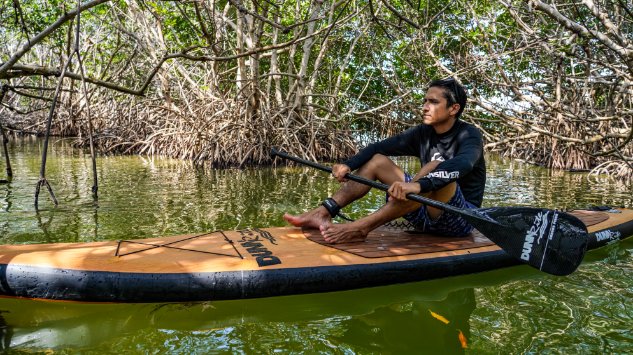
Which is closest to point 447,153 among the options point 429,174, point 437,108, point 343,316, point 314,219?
point 437,108

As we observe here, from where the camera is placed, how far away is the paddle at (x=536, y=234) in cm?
286

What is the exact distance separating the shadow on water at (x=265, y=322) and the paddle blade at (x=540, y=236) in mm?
386

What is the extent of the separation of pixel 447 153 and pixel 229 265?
155 cm

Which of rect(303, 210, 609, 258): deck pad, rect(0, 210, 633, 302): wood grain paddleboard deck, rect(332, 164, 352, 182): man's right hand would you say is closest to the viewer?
rect(0, 210, 633, 302): wood grain paddleboard deck

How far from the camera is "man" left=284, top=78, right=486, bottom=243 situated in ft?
9.85

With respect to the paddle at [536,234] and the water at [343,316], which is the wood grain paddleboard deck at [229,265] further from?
the paddle at [536,234]

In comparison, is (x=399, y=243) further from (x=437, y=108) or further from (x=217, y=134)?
(x=217, y=134)

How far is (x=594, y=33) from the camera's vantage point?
13.1 feet

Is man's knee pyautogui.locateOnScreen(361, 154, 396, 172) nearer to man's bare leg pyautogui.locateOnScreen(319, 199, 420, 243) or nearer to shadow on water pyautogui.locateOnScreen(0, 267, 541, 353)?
man's bare leg pyautogui.locateOnScreen(319, 199, 420, 243)

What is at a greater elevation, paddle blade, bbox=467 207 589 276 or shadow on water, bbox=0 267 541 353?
paddle blade, bbox=467 207 589 276

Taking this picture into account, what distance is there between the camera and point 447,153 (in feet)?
10.9

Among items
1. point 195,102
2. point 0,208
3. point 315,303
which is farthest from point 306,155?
point 315,303

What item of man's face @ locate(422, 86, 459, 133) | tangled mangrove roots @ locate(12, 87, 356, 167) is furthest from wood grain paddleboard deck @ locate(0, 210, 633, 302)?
tangled mangrove roots @ locate(12, 87, 356, 167)

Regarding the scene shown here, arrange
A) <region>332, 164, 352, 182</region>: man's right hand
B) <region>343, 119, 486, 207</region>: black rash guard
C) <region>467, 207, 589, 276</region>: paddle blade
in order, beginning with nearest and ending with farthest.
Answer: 1. <region>467, 207, 589, 276</region>: paddle blade
2. <region>343, 119, 486, 207</region>: black rash guard
3. <region>332, 164, 352, 182</region>: man's right hand
